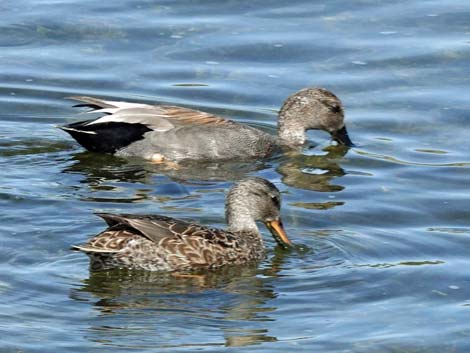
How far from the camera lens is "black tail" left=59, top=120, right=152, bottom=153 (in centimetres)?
1434

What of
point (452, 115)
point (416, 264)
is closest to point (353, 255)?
point (416, 264)

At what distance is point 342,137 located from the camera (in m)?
15.0

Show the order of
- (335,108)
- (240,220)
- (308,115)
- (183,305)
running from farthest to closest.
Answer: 1. (308,115)
2. (335,108)
3. (240,220)
4. (183,305)

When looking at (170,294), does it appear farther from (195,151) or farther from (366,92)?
(366,92)

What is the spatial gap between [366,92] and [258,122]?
1.32 m

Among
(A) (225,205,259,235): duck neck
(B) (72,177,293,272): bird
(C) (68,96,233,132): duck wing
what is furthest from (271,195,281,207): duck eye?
(C) (68,96,233,132): duck wing

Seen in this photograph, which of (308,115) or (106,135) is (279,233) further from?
(308,115)

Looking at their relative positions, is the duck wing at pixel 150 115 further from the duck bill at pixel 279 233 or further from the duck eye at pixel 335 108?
the duck bill at pixel 279 233

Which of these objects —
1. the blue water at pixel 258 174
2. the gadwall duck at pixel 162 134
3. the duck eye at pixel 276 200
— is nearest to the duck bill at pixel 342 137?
the blue water at pixel 258 174

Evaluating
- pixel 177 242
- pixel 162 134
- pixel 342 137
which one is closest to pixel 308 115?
pixel 342 137

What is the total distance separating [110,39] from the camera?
57.2ft

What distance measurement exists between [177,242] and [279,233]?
100cm

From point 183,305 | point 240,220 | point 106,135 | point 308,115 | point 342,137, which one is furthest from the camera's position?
point 308,115

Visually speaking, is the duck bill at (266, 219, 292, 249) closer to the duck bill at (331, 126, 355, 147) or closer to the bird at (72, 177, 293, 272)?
the bird at (72, 177, 293, 272)
